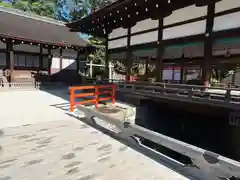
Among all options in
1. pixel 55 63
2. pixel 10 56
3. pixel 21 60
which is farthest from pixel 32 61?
pixel 10 56

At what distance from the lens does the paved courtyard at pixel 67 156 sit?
318cm

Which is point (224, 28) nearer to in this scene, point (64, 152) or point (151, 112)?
point (151, 112)

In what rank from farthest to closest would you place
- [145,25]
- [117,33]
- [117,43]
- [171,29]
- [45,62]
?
[45,62]
[117,43]
[117,33]
[145,25]
[171,29]

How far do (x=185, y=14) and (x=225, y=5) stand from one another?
174cm

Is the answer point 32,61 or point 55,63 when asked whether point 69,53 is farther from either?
point 32,61

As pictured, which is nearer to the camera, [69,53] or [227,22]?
[227,22]

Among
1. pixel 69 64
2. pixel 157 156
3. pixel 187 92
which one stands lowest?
pixel 157 156

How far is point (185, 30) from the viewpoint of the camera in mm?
8516

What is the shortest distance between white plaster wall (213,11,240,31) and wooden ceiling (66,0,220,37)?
75cm

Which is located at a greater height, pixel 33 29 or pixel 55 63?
pixel 33 29

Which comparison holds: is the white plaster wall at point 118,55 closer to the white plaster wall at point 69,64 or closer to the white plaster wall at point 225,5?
the white plaster wall at point 225,5

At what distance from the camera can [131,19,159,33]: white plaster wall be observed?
10.0 m

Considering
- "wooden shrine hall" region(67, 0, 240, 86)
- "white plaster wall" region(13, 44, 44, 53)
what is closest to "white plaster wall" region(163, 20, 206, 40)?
"wooden shrine hall" region(67, 0, 240, 86)

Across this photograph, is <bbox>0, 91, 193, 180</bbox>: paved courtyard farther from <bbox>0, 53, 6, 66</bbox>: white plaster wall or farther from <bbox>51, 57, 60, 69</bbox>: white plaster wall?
<bbox>51, 57, 60, 69</bbox>: white plaster wall
